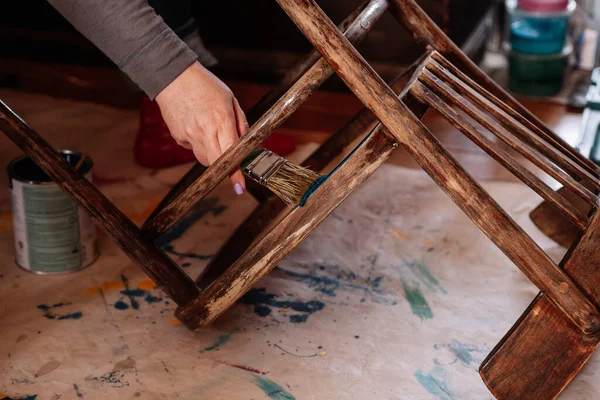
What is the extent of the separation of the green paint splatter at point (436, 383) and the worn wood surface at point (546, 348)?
3.5 inches

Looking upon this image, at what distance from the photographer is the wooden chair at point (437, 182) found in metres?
0.88

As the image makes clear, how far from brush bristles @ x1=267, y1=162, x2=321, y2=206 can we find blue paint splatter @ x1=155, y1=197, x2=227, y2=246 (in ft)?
1.63

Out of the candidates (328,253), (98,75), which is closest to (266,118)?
(328,253)

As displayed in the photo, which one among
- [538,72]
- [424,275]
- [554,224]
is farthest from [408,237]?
[538,72]

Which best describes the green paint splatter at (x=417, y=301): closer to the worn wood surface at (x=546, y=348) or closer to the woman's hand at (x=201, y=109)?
the worn wood surface at (x=546, y=348)

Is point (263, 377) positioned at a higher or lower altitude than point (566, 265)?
lower

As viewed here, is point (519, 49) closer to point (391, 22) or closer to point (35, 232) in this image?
point (391, 22)

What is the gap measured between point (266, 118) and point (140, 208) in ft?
2.09

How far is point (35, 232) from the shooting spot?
1.23 metres

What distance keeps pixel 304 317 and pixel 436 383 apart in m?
0.25

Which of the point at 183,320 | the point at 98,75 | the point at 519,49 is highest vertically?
the point at 519,49

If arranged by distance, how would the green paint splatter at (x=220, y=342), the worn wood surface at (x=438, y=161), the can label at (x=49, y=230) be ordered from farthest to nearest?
the can label at (x=49, y=230) → the green paint splatter at (x=220, y=342) → the worn wood surface at (x=438, y=161)

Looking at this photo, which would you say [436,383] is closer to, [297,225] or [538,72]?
[297,225]

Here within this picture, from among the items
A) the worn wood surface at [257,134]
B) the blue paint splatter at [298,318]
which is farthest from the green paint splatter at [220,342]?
the worn wood surface at [257,134]
